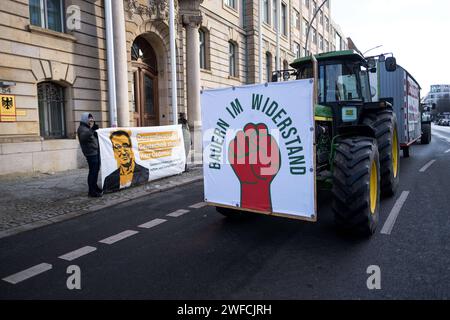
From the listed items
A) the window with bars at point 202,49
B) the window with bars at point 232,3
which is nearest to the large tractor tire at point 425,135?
the window with bars at point 202,49

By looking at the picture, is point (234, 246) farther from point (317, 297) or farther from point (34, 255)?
point (34, 255)

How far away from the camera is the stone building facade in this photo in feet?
35.6

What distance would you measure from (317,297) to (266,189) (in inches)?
69.1

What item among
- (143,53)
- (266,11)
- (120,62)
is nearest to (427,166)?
(120,62)

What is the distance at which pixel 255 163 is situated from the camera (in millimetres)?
4699

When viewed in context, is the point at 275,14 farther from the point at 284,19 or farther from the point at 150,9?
the point at 150,9

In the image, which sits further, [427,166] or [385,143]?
[427,166]

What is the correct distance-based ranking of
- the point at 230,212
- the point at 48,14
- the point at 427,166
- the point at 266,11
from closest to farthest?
the point at 230,212 → the point at 427,166 → the point at 48,14 → the point at 266,11

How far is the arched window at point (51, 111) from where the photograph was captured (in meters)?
Answer: 12.1

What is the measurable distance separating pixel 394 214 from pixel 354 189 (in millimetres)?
1833

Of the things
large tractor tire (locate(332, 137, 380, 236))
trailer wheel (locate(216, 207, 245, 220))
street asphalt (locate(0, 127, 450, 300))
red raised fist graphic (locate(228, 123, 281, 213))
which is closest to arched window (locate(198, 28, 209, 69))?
street asphalt (locate(0, 127, 450, 300))
